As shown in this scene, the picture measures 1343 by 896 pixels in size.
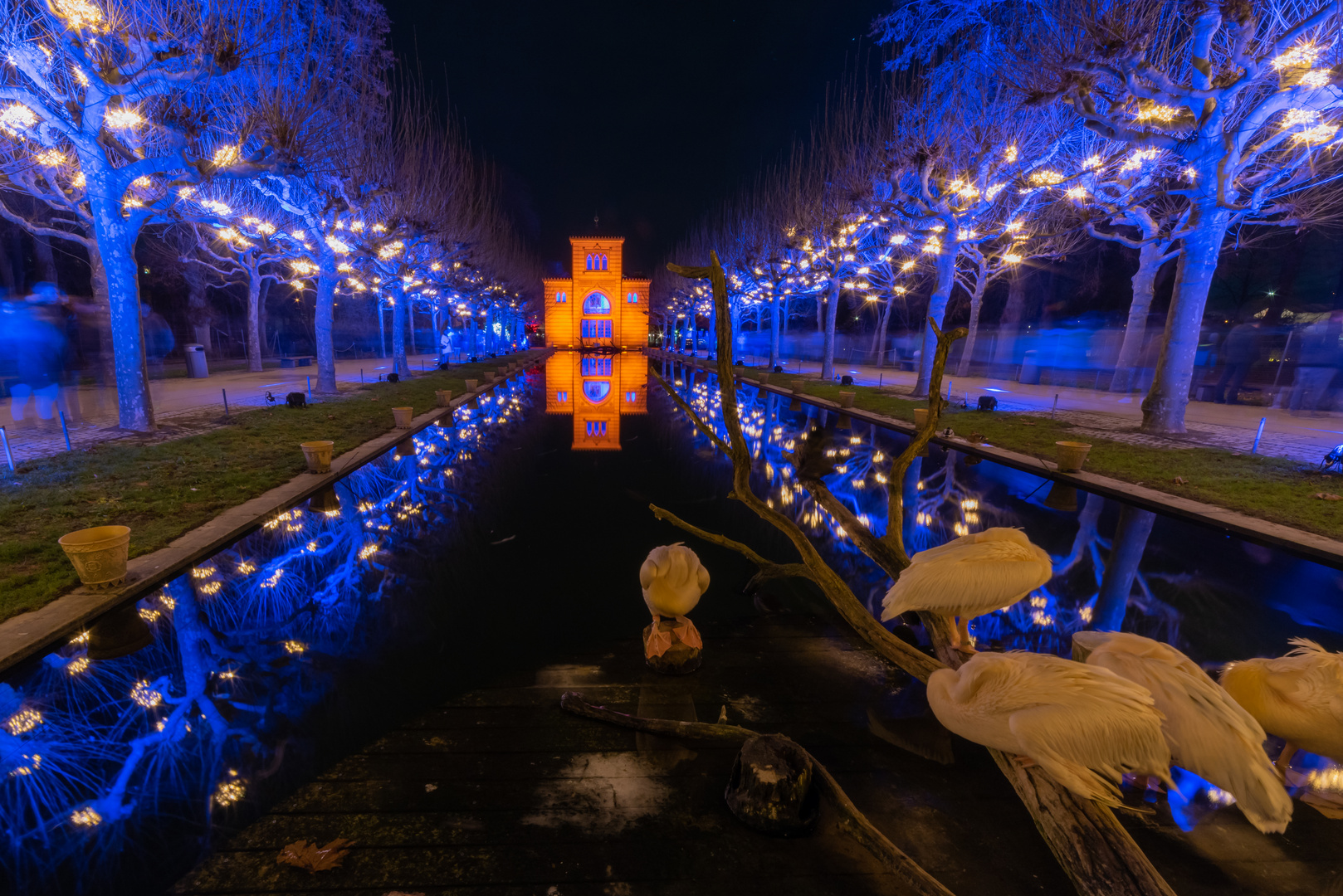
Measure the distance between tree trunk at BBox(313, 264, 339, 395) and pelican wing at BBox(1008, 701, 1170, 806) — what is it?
83.6ft

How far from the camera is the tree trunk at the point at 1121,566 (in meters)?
6.03

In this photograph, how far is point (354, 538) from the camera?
7879 mm

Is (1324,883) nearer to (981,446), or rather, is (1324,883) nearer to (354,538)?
(354,538)

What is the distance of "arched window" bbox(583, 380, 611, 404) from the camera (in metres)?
23.5

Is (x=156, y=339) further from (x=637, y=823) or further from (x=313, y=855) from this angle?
(x=637, y=823)

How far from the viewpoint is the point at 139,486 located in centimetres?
911

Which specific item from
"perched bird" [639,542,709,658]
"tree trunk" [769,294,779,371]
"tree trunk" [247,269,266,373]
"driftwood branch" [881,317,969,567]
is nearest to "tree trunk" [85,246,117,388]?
"tree trunk" [247,269,266,373]

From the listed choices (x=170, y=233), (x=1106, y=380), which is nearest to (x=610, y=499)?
(x=1106, y=380)

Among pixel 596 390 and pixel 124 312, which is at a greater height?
pixel 124 312

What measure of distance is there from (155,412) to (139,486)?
11.3 meters

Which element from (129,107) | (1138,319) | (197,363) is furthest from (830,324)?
(197,363)

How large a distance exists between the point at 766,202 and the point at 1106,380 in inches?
864

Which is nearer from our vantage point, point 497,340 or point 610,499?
point 610,499

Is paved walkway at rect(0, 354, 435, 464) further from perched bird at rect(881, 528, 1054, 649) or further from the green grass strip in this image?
the green grass strip
